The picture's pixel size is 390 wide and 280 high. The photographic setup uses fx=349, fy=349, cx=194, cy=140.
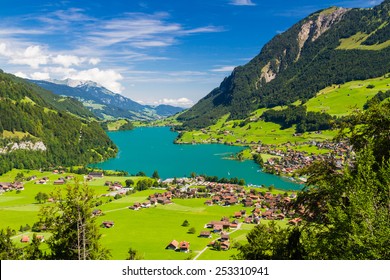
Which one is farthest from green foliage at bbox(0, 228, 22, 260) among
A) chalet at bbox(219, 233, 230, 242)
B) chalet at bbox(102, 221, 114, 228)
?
chalet at bbox(102, 221, 114, 228)

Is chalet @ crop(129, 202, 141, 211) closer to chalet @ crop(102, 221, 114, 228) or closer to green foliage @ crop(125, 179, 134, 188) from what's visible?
chalet @ crop(102, 221, 114, 228)

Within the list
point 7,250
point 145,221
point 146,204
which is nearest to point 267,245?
point 7,250

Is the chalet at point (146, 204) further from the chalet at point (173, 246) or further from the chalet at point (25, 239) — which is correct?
the chalet at point (25, 239)

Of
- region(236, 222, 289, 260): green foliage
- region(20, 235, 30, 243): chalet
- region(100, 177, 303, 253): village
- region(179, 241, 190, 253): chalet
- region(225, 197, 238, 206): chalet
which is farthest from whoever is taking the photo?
region(225, 197, 238, 206): chalet

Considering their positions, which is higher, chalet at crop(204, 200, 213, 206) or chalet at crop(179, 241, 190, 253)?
chalet at crop(179, 241, 190, 253)

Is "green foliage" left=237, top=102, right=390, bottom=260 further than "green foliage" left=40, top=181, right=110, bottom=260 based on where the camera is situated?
No
